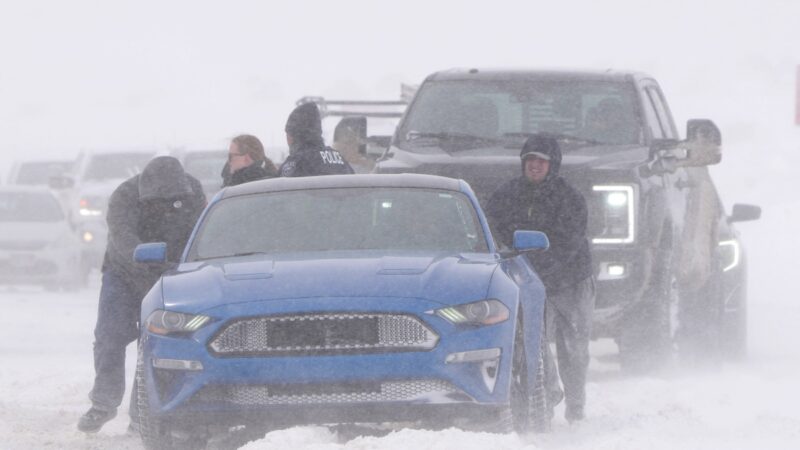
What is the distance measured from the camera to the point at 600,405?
1214cm

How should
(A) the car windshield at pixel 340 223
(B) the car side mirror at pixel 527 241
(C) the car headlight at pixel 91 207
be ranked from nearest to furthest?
(A) the car windshield at pixel 340 223 → (B) the car side mirror at pixel 527 241 → (C) the car headlight at pixel 91 207

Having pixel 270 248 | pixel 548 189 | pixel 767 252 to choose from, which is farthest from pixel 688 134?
pixel 767 252

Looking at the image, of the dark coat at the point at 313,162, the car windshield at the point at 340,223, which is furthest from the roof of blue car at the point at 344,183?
the dark coat at the point at 313,162

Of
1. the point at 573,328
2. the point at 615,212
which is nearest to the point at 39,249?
the point at 615,212

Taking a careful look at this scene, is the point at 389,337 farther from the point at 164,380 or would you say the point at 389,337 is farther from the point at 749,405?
the point at 749,405

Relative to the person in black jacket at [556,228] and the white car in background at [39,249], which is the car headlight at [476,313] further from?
the white car in background at [39,249]

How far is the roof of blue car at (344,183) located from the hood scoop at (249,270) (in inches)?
37.7

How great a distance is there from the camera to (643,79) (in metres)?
14.4

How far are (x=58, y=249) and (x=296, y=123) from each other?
618 inches

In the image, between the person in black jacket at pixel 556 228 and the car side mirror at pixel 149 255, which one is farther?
the person in black jacket at pixel 556 228

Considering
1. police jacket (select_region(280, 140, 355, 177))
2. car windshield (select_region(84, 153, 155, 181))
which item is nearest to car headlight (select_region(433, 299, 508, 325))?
police jacket (select_region(280, 140, 355, 177))

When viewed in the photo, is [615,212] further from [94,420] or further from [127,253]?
[94,420]

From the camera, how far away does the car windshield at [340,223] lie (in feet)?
30.4

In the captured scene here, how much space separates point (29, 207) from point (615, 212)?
16.3 meters
